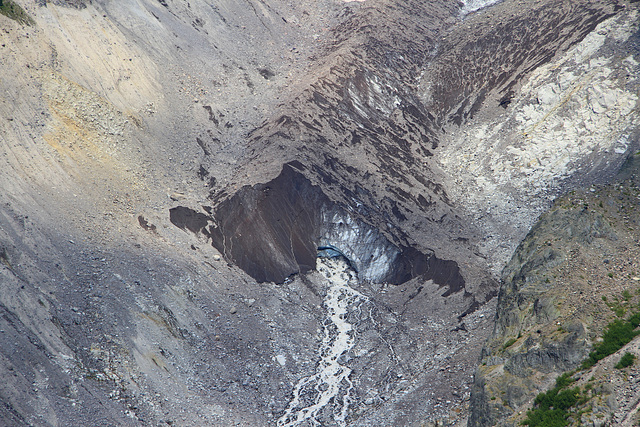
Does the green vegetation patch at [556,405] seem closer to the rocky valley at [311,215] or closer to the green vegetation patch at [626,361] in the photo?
the rocky valley at [311,215]

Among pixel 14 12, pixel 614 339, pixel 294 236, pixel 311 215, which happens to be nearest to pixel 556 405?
pixel 614 339

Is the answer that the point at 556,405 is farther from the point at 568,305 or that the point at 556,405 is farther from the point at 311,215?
the point at 311,215

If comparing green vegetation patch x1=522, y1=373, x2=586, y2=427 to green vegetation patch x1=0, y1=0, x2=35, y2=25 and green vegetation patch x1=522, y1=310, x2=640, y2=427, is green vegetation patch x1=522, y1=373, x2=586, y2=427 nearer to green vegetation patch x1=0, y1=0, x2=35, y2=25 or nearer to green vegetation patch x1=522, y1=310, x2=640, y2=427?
green vegetation patch x1=522, y1=310, x2=640, y2=427

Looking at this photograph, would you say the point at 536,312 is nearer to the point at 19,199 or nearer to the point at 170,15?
the point at 19,199

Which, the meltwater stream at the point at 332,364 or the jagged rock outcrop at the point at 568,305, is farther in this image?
the meltwater stream at the point at 332,364

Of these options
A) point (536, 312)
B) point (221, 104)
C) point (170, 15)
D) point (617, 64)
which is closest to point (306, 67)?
point (221, 104)

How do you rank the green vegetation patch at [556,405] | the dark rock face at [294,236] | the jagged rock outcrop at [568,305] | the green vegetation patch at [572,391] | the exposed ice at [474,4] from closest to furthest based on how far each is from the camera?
the green vegetation patch at [572,391] < the green vegetation patch at [556,405] < the jagged rock outcrop at [568,305] < the dark rock face at [294,236] < the exposed ice at [474,4]

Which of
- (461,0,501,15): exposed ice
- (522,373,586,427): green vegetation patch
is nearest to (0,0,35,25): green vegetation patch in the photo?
(522,373,586,427): green vegetation patch

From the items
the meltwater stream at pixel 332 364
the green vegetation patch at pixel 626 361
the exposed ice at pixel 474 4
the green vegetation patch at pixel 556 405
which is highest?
the exposed ice at pixel 474 4

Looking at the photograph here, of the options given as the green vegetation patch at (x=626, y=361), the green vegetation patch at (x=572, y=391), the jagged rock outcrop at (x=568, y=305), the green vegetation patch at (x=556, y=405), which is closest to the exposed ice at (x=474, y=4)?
the jagged rock outcrop at (x=568, y=305)
